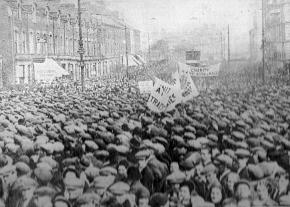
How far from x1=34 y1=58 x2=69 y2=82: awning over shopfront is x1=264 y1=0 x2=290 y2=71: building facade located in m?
3.10

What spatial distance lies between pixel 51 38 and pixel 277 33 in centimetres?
355

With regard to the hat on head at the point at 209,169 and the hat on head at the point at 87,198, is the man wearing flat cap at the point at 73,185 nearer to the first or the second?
the hat on head at the point at 87,198

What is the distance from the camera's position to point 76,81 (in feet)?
20.8

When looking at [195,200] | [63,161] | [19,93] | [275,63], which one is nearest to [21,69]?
[19,93]

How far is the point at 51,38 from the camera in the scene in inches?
245

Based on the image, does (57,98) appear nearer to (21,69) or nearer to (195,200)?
(21,69)

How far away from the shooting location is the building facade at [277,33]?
5.77 meters

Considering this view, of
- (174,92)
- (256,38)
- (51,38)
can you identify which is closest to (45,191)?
(174,92)

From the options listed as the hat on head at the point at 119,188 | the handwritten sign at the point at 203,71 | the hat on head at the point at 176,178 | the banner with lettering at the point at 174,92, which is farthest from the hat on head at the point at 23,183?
the handwritten sign at the point at 203,71

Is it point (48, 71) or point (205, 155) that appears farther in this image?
point (48, 71)

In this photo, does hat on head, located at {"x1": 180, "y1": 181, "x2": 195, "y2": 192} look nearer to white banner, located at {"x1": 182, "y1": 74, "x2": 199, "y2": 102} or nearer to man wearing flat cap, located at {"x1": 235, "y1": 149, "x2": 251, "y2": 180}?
man wearing flat cap, located at {"x1": 235, "y1": 149, "x2": 251, "y2": 180}

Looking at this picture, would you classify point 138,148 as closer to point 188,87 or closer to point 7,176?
point 188,87

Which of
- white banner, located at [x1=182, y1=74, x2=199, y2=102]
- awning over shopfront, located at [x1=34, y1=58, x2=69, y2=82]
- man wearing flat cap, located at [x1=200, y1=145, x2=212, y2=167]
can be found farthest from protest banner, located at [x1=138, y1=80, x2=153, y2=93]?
man wearing flat cap, located at [x1=200, y1=145, x2=212, y2=167]

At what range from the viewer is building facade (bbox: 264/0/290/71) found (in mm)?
5770
